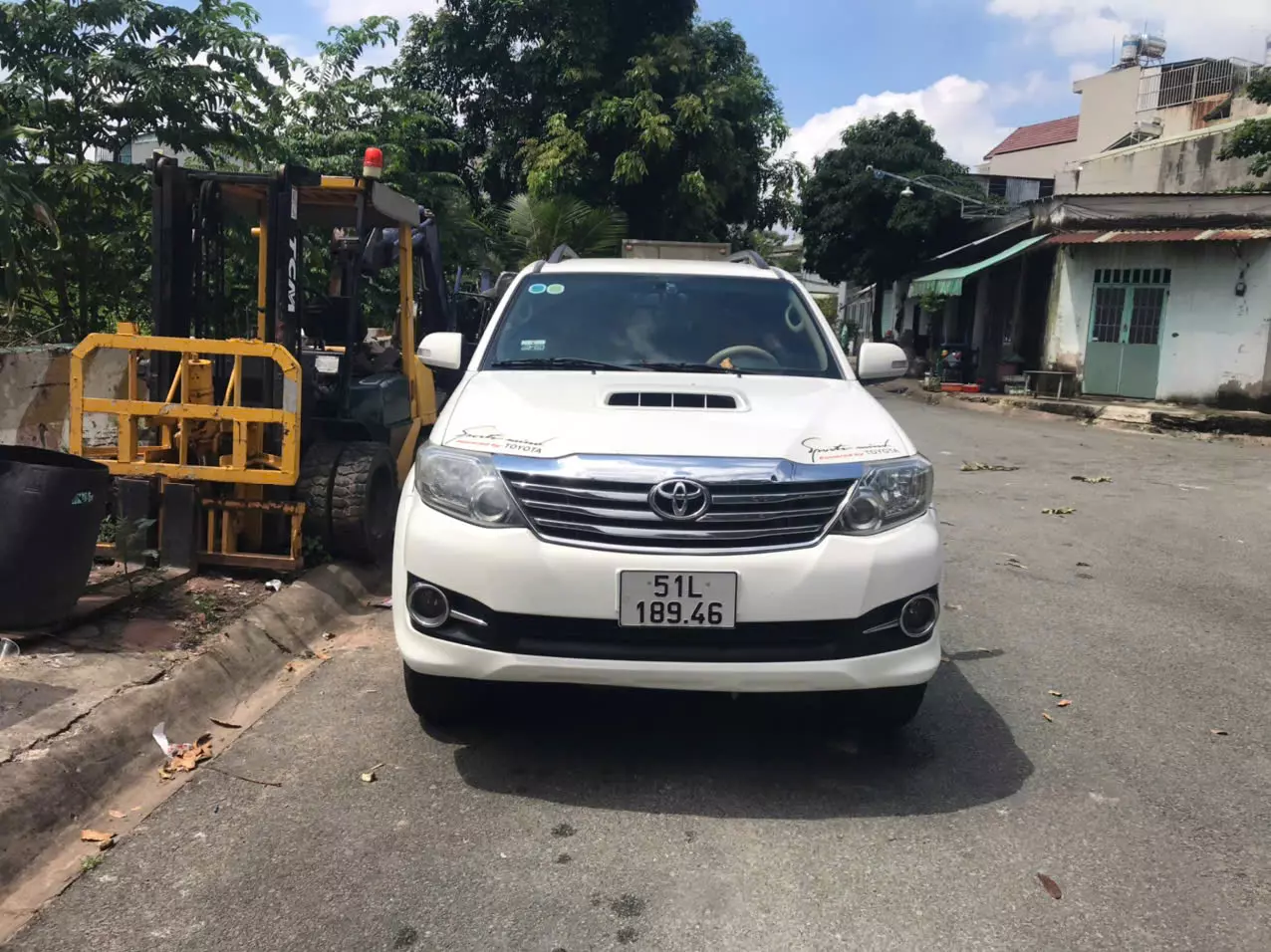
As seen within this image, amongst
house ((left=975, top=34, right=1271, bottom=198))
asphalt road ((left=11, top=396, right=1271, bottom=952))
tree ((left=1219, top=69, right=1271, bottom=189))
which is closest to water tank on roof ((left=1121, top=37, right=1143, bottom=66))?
house ((left=975, top=34, right=1271, bottom=198))

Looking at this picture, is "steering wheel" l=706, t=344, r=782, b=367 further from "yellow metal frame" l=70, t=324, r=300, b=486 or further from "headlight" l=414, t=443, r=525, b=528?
"yellow metal frame" l=70, t=324, r=300, b=486

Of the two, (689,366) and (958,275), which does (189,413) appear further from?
(958,275)

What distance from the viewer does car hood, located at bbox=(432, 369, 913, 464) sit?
345 cm

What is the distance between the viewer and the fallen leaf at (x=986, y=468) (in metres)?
11.7

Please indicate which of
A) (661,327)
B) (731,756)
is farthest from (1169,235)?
(731,756)

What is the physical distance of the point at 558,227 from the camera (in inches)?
759

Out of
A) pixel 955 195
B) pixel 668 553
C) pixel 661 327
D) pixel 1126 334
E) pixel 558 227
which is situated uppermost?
pixel 955 195

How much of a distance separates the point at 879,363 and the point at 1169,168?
23267 millimetres

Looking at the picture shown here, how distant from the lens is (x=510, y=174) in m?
22.7

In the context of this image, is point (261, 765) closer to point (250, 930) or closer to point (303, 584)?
point (250, 930)

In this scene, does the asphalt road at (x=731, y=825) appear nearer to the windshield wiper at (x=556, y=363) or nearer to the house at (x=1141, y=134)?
the windshield wiper at (x=556, y=363)

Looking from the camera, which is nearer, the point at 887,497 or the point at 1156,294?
the point at 887,497

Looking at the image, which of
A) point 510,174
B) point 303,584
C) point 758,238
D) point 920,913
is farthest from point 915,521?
point 758,238

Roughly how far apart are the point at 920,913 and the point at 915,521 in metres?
1.25
